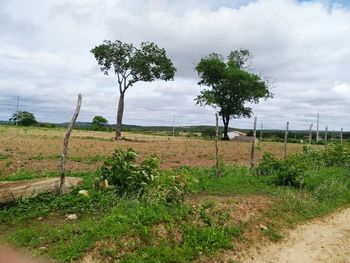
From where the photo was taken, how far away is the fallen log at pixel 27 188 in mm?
6844

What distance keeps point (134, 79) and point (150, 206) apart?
83.6 ft

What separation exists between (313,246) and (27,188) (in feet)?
17.2

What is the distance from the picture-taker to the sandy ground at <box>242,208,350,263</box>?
6.05 m

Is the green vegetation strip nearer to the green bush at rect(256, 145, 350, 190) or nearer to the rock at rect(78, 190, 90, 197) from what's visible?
the rock at rect(78, 190, 90, 197)

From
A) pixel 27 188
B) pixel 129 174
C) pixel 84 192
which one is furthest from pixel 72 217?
pixel 129 174

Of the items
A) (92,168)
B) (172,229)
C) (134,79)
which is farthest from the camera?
(134,79)

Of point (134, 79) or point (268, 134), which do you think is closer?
point (134, 79)

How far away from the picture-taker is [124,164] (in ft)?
24.9

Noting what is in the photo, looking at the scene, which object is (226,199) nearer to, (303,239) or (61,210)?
(303,239)

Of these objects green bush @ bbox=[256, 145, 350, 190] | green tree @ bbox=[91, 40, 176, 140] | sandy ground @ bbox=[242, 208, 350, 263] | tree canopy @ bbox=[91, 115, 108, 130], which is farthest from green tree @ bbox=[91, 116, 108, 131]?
sandy ground @ bbox=[242, 208, 350, 263]

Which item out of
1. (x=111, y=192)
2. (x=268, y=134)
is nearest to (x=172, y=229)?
(x=111, y=192)

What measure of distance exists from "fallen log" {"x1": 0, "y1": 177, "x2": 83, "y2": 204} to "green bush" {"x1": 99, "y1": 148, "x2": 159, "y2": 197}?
904 millimetres

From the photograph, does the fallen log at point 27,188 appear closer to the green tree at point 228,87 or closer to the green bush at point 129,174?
the green bush at point 129,174

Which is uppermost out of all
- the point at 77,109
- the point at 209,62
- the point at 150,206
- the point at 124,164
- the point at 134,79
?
the point at 209,62
